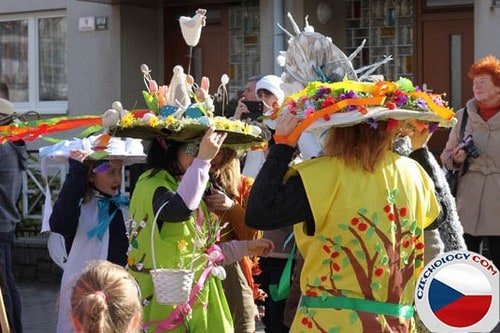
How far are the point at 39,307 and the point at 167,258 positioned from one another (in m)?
5.57

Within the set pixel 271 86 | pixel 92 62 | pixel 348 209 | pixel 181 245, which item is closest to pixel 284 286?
pixel 181 245

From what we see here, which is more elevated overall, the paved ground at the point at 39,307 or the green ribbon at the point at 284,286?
the green ribbon at the point at 284,286

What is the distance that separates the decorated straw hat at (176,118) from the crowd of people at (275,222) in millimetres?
41

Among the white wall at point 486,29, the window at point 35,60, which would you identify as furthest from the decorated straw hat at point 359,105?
the window at point 35,60

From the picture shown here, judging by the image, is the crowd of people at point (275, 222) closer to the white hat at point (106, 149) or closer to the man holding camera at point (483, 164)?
the white hat at point (106, 149)

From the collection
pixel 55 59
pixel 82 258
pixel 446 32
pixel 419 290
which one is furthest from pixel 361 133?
pixel 55 59

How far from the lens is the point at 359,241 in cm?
415

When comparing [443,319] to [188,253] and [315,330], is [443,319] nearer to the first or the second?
[315,330]

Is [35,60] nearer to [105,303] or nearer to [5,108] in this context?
[5,108]

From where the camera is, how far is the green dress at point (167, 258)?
5008 millimetres

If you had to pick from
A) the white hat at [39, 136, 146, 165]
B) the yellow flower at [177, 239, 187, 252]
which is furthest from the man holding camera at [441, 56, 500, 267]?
the yellow flower at [177, 239, 187, 252]

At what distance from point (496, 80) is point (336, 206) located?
167 inches

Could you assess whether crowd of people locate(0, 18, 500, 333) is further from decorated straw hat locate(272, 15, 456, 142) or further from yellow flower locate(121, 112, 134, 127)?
yellow flower locate(121, 112, 134, 127)

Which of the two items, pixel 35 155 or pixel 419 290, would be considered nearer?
pixel 419 290
